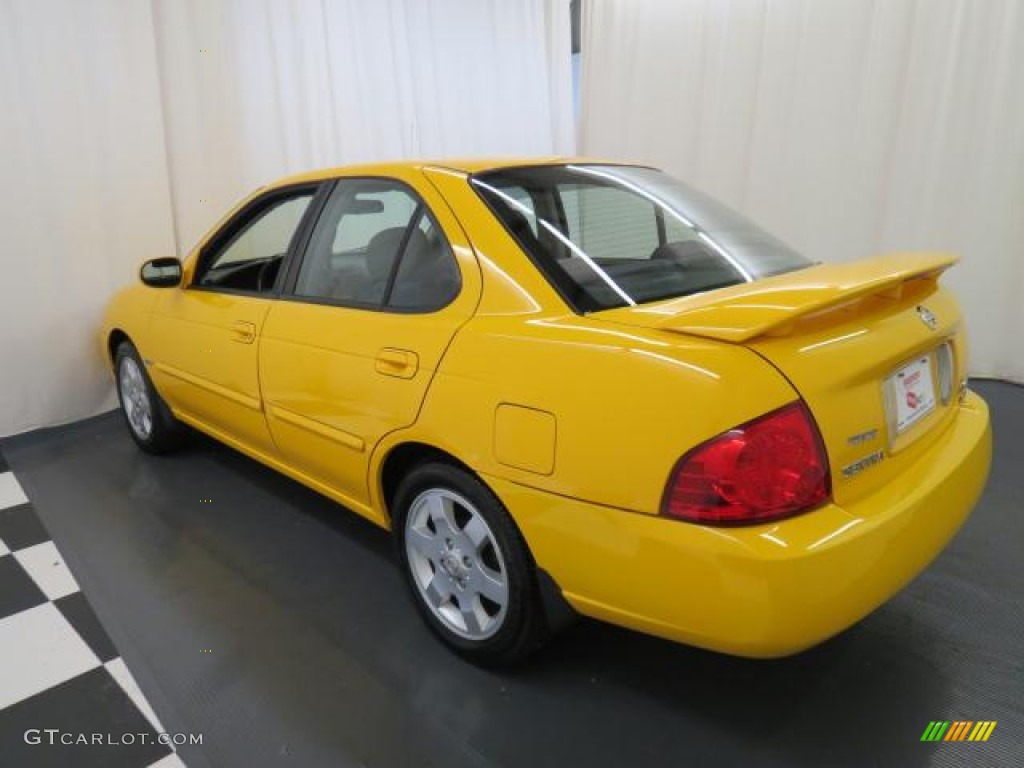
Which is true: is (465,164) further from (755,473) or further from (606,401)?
(755,473)

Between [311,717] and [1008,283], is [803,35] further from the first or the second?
[311,717]

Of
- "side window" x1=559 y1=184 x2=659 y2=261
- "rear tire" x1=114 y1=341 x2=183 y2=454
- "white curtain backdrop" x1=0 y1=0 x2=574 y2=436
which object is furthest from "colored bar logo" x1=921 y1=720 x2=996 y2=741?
"white curtain backdrop" x1=0 y1=0 x2=574 y2=436

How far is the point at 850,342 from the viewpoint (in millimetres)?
1089

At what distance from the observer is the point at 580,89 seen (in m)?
4.50

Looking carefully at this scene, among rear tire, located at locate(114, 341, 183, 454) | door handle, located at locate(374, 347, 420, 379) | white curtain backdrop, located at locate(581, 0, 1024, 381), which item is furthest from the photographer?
white curtain backdrop, located at locate(581, 0, 1024, 381)

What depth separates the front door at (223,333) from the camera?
1922 millimetres

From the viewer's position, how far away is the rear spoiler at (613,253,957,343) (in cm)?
100

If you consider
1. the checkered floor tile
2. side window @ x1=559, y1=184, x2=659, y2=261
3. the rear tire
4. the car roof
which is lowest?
the checkered floor tile

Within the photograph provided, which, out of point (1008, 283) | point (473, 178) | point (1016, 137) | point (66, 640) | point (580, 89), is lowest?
point (66, 640)

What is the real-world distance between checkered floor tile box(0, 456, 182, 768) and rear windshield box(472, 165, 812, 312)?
4.04 feet

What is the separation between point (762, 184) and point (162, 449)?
3.35m

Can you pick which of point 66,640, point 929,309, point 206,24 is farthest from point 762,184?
point 66,640

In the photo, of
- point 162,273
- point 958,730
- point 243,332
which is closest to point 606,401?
point 958,730

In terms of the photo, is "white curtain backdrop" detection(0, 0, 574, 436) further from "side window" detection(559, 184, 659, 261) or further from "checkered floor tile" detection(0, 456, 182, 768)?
"side window" detection(559, 184, 659, 261)
